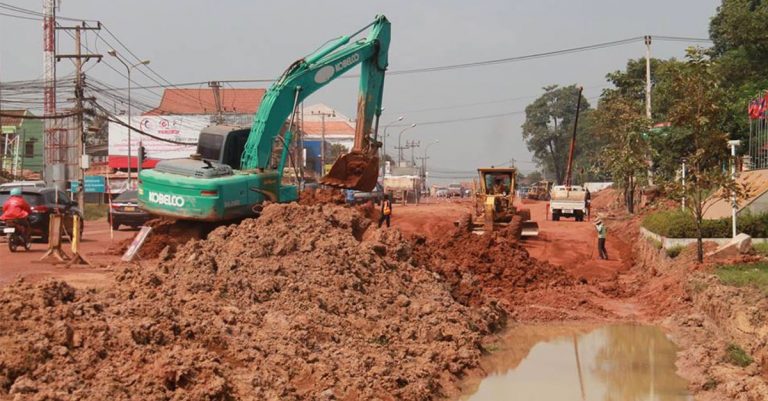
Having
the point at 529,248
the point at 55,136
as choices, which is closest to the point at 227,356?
the point at 529,248

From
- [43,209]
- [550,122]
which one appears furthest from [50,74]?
[550,122]

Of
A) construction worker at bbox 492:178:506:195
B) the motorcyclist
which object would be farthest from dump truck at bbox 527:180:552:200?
the motorcyclist

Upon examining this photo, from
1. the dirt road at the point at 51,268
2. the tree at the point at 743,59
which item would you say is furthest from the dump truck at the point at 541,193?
the dirt road at the point at 51,268

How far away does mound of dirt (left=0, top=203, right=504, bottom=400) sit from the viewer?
8414 millimetres

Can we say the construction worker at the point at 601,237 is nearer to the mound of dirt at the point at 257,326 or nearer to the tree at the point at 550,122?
the mound of dirt at the point at 257,326

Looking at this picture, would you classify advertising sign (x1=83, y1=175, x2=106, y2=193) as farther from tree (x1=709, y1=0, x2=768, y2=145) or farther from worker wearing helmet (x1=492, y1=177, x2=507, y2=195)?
tree (x1=709, y1=0, x2=768, y2=145)

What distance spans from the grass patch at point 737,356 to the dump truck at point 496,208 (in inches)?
679

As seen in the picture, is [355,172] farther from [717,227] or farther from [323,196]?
[717,227]

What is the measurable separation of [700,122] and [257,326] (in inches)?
557

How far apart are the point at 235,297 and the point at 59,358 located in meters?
4.25

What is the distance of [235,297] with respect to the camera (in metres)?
12.5

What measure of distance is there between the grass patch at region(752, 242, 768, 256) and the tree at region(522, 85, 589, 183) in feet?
333

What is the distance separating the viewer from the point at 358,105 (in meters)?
23.9

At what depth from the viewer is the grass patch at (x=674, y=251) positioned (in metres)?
23.4
